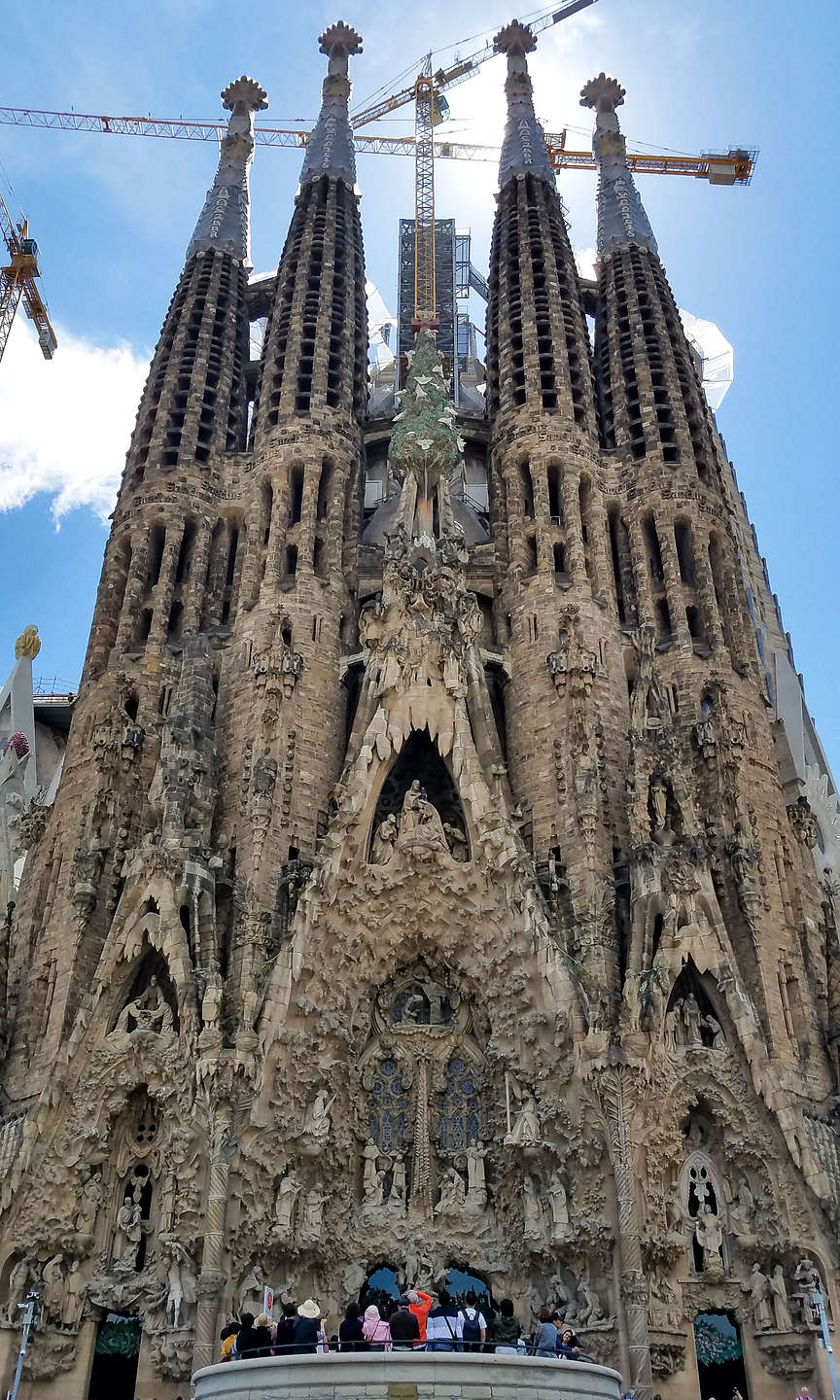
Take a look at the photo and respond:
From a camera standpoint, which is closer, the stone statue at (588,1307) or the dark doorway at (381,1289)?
the stone statue at (588,1307)

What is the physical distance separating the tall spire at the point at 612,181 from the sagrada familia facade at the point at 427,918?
6189 mm

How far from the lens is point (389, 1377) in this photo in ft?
36.0

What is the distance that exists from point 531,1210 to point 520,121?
31.2m

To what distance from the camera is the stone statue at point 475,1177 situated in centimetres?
1895

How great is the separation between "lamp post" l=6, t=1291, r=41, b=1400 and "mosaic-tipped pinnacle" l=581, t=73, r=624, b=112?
116ft

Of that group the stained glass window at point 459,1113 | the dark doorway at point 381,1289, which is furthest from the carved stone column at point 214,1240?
the stained glass window at point 459,1113

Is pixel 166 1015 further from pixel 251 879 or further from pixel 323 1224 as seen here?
pixel 323 1224

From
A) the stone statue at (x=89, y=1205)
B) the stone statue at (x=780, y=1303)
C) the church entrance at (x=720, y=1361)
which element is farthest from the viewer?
the stone statue at (x=89, y=1205)

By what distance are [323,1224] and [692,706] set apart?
11.4m

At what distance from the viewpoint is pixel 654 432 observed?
1081 inches

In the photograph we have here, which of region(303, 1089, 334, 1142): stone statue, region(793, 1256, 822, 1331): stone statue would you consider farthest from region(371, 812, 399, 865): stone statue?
region(793, 1256, 822, 1331): stone statue

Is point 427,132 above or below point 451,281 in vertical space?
above

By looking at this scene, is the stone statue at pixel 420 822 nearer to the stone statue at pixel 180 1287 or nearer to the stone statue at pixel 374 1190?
the stone statue at pixel 374 1190

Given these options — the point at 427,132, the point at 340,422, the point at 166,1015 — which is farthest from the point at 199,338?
the point at 427,132
